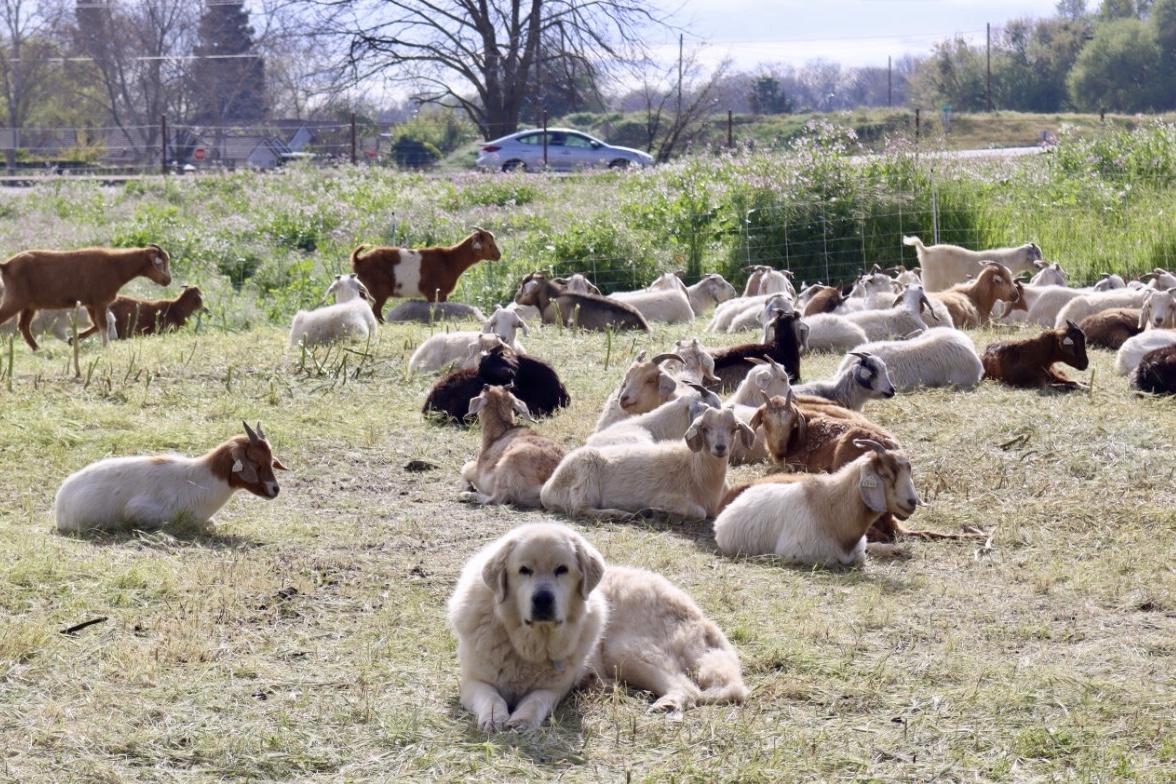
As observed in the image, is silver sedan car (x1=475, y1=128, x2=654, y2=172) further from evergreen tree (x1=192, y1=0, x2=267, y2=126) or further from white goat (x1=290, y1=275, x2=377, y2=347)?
evergreen tree (x1=192, y1=0, x2=267, y2=126)

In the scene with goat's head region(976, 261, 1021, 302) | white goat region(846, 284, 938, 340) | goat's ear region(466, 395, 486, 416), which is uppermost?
goat's head region(976, 261, 1021, 302)

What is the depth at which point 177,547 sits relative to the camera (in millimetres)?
6930

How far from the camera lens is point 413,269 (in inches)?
646

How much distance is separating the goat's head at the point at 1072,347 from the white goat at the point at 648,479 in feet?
14.0

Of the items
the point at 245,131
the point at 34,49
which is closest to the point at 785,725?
the point at 245,131

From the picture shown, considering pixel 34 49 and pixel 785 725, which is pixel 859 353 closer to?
pixel 785 725

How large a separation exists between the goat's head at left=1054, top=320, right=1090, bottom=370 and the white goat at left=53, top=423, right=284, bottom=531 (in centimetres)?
637

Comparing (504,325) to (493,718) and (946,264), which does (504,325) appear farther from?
(493,718)

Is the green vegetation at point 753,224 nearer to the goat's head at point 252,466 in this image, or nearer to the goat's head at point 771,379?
the goat's head at point 771,379

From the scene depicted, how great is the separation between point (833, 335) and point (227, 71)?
55.6m

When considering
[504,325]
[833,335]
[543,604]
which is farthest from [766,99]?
[543,604]

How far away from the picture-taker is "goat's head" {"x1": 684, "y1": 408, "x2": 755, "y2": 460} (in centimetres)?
743

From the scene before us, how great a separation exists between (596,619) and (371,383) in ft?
21.8

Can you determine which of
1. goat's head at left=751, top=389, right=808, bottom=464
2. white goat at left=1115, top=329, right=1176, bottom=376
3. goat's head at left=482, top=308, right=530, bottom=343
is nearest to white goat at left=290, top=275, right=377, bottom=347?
goat's head at left=482, top=308, right=530, bottom=343
